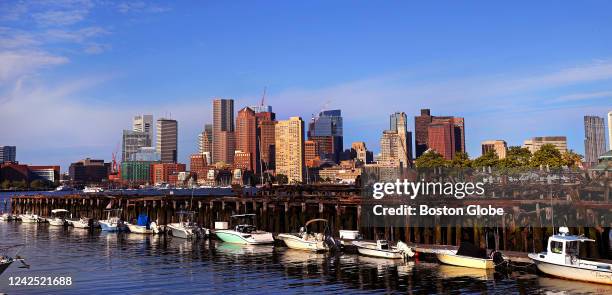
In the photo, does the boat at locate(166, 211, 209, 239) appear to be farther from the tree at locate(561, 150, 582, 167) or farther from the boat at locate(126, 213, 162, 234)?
the tree at locate(561, 150, 582, 167)

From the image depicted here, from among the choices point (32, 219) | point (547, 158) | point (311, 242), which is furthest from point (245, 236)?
point (32, 219)

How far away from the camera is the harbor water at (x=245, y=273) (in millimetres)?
41469

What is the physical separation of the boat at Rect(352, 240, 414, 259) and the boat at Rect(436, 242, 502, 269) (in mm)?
4151

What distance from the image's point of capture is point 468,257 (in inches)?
1925

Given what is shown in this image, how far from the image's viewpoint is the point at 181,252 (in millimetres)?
63656

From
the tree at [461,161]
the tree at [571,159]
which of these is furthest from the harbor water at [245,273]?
the tree at [571,159]

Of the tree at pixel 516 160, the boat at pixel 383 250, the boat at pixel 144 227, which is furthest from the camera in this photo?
the tree at pixel 516 160

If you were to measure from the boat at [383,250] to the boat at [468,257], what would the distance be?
4151mm

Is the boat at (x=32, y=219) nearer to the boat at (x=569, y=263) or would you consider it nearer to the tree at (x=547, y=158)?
the tree at (x=547, y=158)

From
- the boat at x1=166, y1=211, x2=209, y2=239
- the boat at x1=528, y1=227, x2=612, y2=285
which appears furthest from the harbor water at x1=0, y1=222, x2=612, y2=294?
the boat at x1=166, y1=211, x2=209, y2=239

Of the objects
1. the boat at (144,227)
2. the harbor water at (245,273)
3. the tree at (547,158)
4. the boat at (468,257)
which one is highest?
the tree at (547,158)

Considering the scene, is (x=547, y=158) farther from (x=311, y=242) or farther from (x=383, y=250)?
(x=383, y=250)

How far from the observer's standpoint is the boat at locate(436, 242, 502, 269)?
156ft

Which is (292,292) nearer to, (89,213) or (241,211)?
(241,211)
